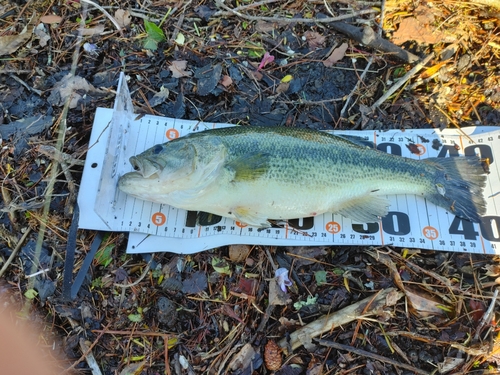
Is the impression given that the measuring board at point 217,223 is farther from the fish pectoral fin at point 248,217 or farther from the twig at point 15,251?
the twig at point 15,251

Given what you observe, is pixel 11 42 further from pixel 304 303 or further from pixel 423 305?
pixel 423 305

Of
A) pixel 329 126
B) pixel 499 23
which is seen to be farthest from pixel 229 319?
pixel 499 23

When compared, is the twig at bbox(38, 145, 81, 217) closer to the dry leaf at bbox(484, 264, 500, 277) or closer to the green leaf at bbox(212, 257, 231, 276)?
the green leaf at bbox(212, 257, 231, 276)

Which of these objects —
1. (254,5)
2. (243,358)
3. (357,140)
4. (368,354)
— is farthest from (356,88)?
(243,358)

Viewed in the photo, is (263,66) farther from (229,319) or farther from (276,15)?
(229,319)

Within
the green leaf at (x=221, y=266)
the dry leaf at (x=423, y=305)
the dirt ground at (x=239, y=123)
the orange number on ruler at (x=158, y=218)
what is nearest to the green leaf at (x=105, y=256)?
the dirt ground at (x=239, y=123)

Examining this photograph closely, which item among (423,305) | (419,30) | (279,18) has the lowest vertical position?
(423,305)
